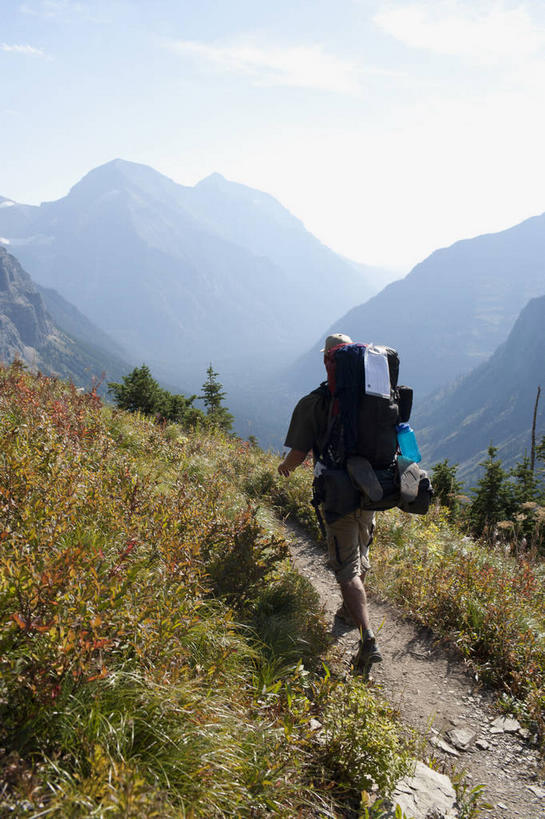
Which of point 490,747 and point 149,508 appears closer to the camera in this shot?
point 490,747

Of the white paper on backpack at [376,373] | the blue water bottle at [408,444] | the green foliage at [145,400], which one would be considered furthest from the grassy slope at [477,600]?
the green foliage at [145,400]

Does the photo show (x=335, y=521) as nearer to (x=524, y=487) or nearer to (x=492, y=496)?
(x=492, y=496)

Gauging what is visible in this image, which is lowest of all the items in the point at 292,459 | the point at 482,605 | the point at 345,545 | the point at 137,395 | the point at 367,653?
the point at 367,653

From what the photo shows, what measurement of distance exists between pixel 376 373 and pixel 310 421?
766 mm

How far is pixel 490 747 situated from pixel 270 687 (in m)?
1.97

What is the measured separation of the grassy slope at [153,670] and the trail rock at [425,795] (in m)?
0.13

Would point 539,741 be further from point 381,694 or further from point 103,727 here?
point 103,727

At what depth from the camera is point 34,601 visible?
7.57 ft

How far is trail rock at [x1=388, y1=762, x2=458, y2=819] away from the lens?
294cm

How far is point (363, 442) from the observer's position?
170 inches

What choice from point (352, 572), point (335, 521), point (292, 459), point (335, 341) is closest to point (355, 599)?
point (352, 572)

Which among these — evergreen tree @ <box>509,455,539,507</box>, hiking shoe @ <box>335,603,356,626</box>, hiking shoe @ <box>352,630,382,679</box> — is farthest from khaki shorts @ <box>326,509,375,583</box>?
evergreen tree @ <box>509,455,539,507</box>

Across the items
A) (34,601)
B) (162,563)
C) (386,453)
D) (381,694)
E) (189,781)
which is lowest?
(381,694)

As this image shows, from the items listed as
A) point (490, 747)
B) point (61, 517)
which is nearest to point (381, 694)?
point (490, 747)
